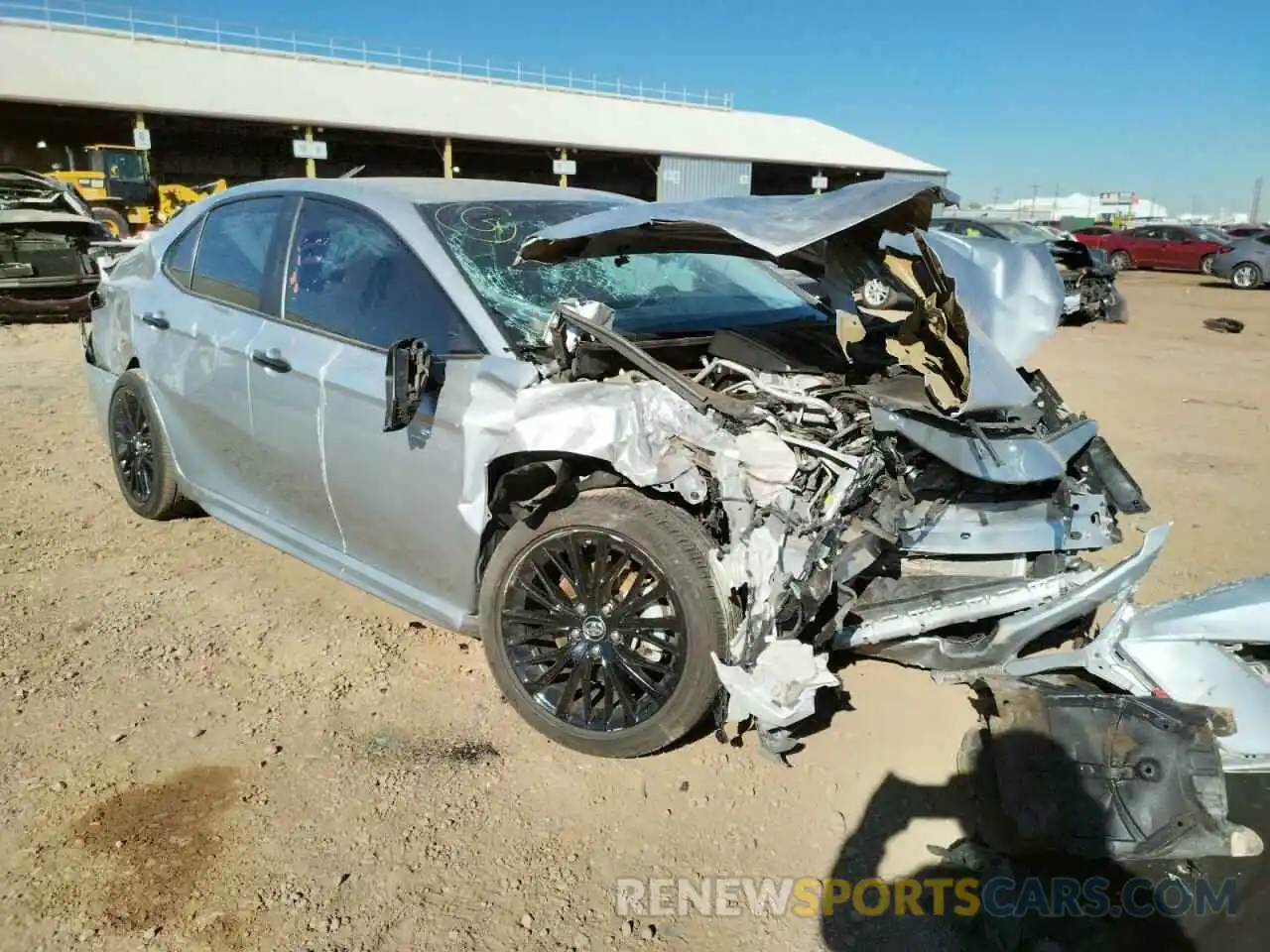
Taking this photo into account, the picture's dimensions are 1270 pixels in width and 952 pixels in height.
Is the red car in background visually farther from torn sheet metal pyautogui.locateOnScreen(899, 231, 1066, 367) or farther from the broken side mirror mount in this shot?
the broken side mirror mount

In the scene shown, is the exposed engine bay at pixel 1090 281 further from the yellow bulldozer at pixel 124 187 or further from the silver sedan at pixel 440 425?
the yellow bulldozer at pixel 124 187

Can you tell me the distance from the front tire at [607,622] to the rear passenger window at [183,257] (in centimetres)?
225

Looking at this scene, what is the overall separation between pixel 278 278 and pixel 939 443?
2521 millimetres

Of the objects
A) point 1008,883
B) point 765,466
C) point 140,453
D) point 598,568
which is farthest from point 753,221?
point 140,453

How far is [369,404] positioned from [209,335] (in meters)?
1.16

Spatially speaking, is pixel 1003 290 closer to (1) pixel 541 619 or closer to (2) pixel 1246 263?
(1) pixel 541 619

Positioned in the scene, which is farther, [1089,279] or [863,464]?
[1089,279]

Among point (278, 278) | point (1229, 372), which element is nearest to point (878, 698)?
point (278, 278)

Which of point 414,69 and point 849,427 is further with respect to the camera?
point 414,69

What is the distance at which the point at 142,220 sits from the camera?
2042 cm

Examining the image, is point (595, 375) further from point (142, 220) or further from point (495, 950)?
point (142, 220)

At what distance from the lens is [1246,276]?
21.8 metres

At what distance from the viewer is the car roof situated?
3.48 m

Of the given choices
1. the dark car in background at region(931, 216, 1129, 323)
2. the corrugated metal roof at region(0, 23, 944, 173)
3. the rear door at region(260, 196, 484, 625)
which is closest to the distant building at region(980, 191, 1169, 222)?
the corrugated metal roof at region(0, 23, 944, 173)
